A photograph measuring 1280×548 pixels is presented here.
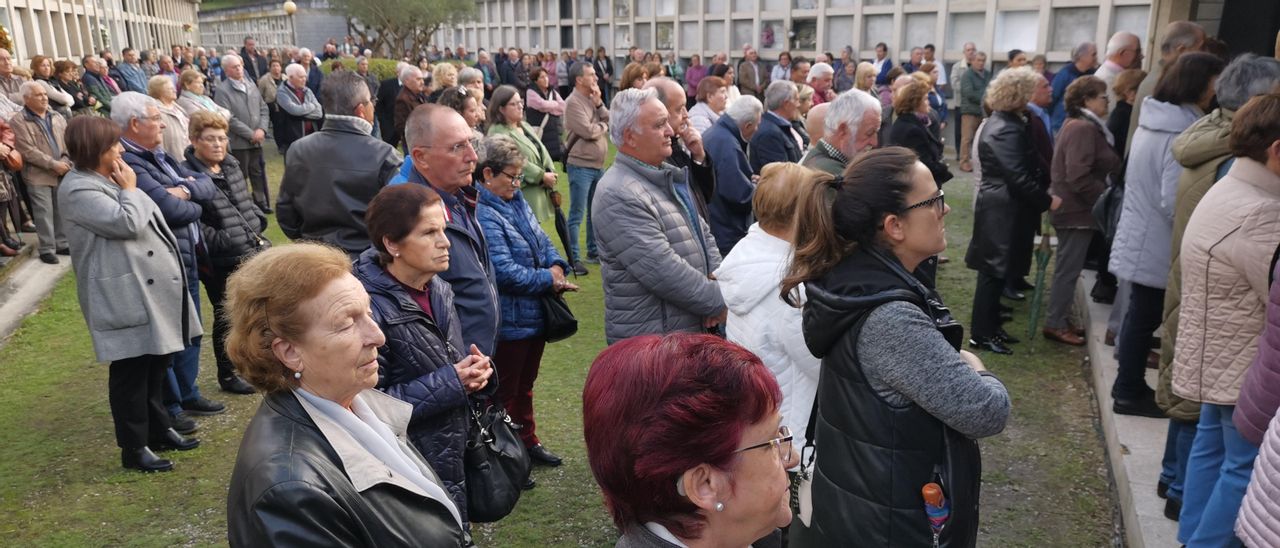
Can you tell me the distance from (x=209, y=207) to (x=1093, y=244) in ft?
22.6

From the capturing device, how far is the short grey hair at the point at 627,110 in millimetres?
3975

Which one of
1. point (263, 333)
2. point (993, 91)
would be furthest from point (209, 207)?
point (993, 91)

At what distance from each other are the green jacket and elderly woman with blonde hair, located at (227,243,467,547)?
3.19 meters

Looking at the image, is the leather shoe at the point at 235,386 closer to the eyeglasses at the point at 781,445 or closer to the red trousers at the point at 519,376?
the red trousers at the point at 519,376

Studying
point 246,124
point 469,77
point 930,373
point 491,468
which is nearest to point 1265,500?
point 930,373

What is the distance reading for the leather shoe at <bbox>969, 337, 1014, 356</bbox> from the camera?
20.7 feet

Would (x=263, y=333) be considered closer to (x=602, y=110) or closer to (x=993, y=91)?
(x=993, y=91)

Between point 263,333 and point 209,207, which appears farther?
point 209,207

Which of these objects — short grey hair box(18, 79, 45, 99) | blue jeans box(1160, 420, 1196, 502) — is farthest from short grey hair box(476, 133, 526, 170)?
short grey hair box(18, 79, 45, 99)

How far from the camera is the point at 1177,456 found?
4.00 metres

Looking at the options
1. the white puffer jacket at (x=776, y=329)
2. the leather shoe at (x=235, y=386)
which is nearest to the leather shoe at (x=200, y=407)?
the leather shoe at (x=235, y=386)

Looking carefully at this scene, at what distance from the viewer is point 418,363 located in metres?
2.87

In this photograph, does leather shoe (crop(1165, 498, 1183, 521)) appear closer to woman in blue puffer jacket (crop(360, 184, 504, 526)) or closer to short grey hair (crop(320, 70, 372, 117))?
woman in blue puffer jacket (crop(360, 184, 504, 526))

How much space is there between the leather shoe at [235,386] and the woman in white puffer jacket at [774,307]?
Answer: 3.87 m
